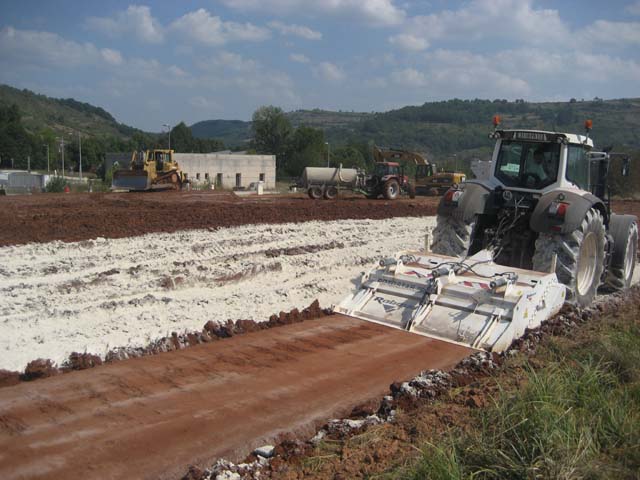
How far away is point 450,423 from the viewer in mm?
4320

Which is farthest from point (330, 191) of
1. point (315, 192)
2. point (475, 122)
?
point (475, 122)

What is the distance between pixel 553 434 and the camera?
11.7 feet

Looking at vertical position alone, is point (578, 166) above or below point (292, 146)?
below

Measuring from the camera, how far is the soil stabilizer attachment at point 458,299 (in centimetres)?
623

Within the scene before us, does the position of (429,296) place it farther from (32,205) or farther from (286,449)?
(32,205)

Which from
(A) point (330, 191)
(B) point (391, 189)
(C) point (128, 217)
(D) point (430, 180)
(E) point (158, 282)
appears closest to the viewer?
(E) point (158, 282)

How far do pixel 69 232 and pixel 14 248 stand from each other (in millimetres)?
2025

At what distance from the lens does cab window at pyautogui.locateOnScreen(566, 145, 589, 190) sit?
810 cm

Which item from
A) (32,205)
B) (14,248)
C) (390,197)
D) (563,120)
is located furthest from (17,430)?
(563,120)

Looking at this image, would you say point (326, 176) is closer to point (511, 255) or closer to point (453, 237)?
point (511, 255)

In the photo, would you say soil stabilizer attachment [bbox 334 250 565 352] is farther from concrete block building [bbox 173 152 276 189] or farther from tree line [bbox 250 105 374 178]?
tree line [bbox 250 105 374 178]

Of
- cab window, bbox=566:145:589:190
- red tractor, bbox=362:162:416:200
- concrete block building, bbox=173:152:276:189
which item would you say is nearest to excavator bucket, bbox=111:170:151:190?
red tractor, bbox=362:162:416:200

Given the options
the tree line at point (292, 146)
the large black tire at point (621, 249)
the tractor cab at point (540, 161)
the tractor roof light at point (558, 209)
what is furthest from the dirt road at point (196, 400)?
the tree line at point (292, 146)

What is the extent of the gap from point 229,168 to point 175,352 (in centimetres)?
5577
